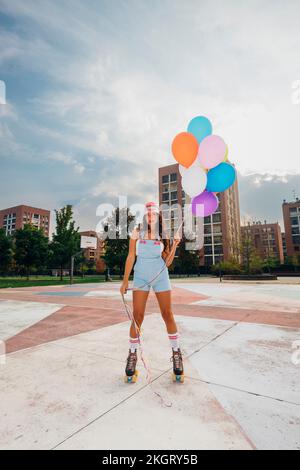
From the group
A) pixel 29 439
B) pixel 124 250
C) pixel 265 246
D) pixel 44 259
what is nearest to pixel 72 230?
pixel 44 259

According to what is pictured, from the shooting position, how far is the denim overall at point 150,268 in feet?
9.03

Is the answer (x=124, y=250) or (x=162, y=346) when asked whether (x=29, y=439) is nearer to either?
(x=162, y=346)

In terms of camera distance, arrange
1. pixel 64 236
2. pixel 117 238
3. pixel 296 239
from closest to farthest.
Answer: pixel 64 236
pixel 117 238
pixel 296 239

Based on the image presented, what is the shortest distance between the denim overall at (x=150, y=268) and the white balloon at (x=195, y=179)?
138 centimetres

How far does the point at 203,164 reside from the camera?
3.80 meters

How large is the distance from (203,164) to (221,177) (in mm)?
356

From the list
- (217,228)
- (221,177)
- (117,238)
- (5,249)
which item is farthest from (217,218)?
(221,177)

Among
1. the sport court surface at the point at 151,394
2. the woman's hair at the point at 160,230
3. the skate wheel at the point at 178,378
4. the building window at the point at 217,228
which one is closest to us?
the sport court surface at the point at 151,394

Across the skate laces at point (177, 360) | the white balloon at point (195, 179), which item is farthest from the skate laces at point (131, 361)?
the white balloon at point (195, 179)

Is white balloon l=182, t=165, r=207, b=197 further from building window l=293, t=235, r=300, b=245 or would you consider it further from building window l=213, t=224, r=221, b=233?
building window l=293, t=235, r=300, b=245

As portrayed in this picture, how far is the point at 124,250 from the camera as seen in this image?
4100 centimetres

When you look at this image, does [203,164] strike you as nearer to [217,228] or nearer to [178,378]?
[178,378]

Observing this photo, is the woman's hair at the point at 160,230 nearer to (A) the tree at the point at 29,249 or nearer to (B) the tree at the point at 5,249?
(A) the tree at the point at 29,249

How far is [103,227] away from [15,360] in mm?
41764
